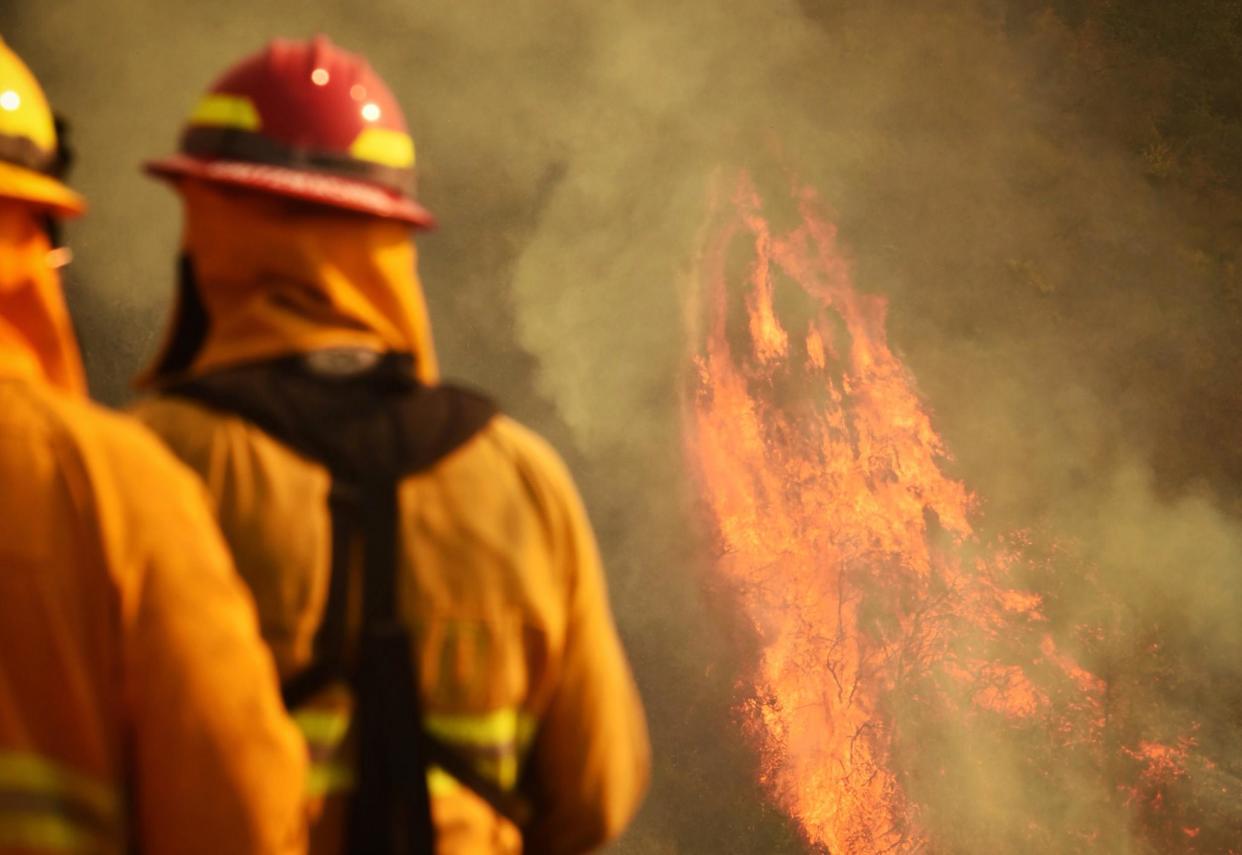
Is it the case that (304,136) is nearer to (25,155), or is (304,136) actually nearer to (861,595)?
(25,155)

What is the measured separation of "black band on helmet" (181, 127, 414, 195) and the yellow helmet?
0.17m

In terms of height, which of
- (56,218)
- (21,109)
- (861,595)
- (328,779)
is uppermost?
(21,109)

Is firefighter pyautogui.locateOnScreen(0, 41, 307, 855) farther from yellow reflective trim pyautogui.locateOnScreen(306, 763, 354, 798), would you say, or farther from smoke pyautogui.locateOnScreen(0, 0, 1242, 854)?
smoke pyautogui.locateOnScreen(0, 0, 1242, 854)

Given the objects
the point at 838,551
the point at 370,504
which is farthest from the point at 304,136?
the point at 838,551

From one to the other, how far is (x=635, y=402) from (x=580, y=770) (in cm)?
568

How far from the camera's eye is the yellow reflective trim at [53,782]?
124 cm

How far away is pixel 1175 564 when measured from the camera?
741 cm

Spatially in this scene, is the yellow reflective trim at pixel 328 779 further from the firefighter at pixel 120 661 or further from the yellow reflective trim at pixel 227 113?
the yellow reflective trim at pixel 227 113

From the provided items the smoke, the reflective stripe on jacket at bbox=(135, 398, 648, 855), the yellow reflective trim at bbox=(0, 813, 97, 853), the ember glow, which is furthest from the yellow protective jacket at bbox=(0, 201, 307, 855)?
the ember glow

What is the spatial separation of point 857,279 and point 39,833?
267 inches

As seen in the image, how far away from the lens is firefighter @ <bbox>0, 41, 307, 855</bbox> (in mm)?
1244

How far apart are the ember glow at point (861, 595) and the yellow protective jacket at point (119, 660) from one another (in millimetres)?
6219

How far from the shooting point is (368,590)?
1.64 meters

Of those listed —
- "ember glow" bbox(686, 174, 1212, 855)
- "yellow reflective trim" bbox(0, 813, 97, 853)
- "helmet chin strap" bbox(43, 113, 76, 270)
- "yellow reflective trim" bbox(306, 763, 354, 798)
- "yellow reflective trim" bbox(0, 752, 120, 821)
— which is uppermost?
"helmet chin strap" bbox(43, 113, 76, 270)
